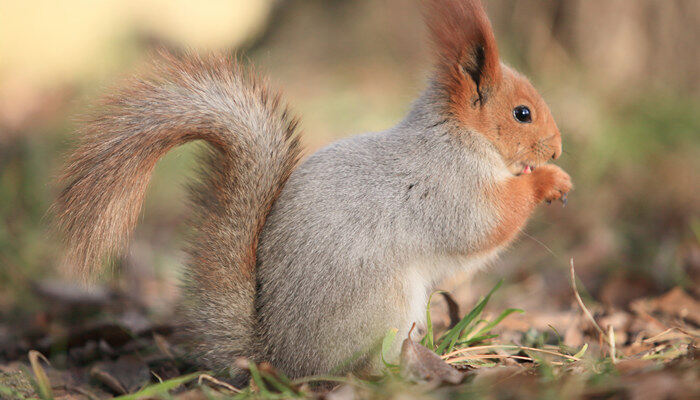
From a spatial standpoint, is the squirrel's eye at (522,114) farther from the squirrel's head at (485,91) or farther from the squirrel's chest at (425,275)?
the squirrel's chest at (425,275)

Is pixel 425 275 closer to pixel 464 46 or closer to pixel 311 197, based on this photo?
pixel 311 197

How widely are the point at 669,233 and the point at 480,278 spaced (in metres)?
1.37

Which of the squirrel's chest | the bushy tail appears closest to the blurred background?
the bushy tail

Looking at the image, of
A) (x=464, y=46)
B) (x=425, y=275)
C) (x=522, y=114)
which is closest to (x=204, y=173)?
(x=425, y=275)

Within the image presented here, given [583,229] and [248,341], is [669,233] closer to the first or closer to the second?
[583,229]

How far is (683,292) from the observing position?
111 inches

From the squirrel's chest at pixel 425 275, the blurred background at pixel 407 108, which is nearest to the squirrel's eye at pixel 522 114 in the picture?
the blurred background at pixel 407 108

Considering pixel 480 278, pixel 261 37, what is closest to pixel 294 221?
pixel 480 278

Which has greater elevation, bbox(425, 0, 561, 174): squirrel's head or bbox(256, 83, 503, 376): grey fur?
bbox(425, 0, 561, 174): squirrel's head

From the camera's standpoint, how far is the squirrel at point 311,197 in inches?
72.1

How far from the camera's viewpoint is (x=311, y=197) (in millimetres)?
1949

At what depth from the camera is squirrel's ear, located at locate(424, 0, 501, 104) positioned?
200 centimetres

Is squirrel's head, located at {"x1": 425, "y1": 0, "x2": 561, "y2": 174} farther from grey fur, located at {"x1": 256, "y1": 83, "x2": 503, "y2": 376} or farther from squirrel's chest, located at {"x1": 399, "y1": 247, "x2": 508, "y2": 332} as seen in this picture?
squirrel's chest, located at {"x1": 399, "y1": 247, "x2": 508, "y2": 332}

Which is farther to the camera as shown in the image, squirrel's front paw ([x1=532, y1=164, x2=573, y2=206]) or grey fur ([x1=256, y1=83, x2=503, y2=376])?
squirrel's front paw ([x1=532, y1=164, x2=573, y2=206])
